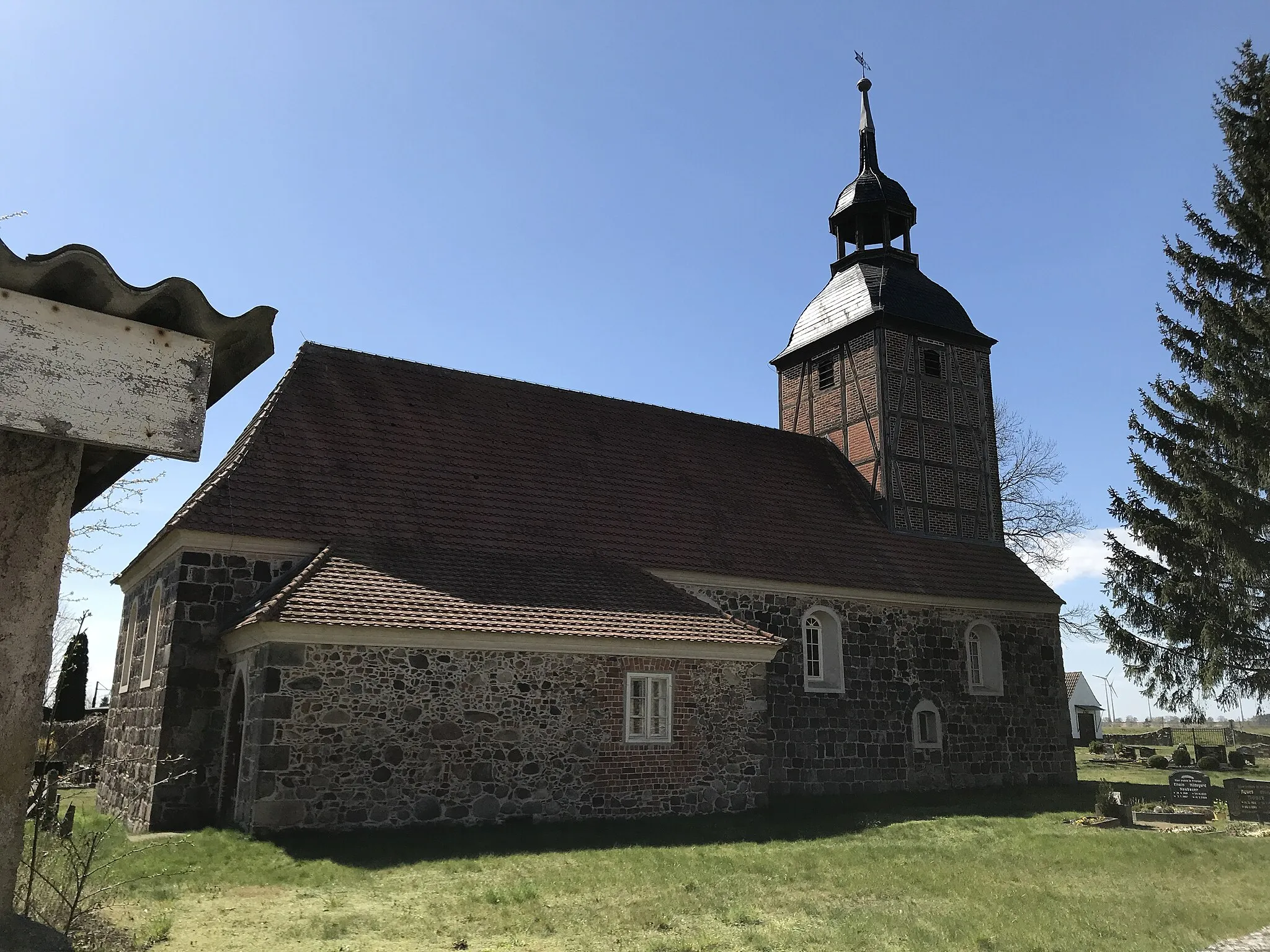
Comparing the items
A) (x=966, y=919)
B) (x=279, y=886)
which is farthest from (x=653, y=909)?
(x=279, y=886)

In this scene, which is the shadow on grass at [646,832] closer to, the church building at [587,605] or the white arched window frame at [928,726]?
the church building at [587,605]

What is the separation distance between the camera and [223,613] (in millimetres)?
12430

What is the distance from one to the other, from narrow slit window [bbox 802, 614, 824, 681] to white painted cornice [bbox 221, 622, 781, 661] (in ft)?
9.77

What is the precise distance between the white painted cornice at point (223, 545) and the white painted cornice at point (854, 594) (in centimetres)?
560

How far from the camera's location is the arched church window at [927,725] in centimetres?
1778

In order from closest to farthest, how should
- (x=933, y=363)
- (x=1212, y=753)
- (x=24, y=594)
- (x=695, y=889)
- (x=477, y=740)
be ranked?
1. (x=24, y=594)
2. (x=695, y=889)
3. (x=477, y=740)
4. (x=933, y=363)
5. (x=1212, y=753)

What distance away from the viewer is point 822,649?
1727 cm

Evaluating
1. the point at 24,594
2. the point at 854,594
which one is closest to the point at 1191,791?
the point at 854,594

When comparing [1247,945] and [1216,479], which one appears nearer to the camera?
[1247,945]

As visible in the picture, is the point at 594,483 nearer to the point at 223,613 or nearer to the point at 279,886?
the point at 223,613

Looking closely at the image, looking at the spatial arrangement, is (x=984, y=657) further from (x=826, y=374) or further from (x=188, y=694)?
(x=188, y=694)

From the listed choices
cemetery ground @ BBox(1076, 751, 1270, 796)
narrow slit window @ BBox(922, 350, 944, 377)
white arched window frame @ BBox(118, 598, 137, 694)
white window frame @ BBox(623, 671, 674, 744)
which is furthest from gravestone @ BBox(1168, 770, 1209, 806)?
white arched window frame @ BBox(118, 598, 137, 694)

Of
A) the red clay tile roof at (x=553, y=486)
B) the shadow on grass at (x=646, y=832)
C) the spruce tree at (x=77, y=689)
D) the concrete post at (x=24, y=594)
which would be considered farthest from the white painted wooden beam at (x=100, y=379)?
the spruce tree at (x=77, y=689)

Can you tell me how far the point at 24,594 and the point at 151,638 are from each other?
1196 cm
